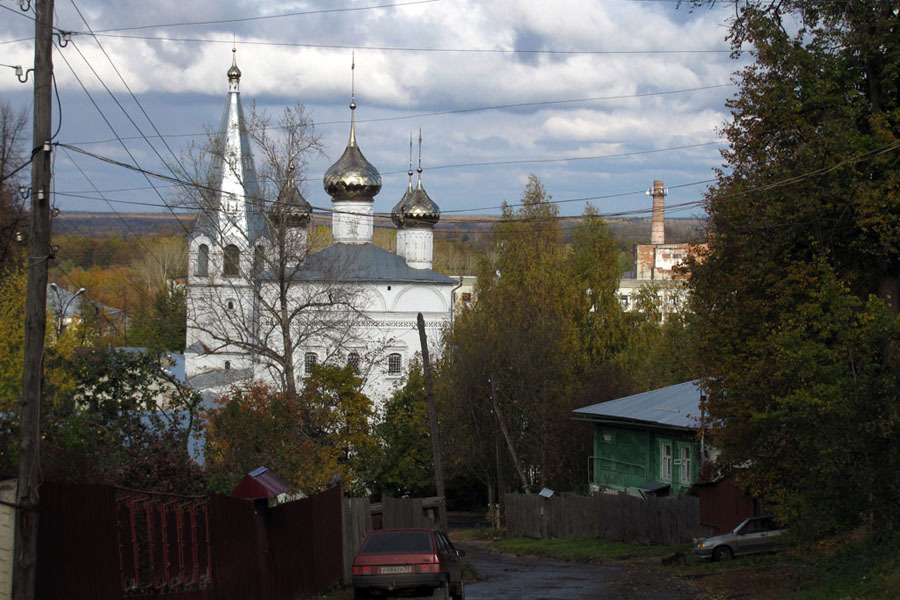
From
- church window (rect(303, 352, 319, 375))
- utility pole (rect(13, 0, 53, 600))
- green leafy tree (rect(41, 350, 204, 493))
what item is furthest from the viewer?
church window (rect(303, 352, 319, 375))

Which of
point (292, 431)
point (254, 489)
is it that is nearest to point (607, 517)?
point (292, 431)

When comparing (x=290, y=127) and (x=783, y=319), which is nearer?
(x=783, y=319)

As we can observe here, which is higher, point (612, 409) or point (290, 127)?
point (290, 127)

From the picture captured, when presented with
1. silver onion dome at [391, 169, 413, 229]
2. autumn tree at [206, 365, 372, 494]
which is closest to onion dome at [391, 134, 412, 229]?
silver onion dome at [391, 169, 413, 229]

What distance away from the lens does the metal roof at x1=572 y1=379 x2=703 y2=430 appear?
30.8 meters

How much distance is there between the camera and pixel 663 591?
1909cm

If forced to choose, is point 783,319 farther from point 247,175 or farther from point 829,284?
point 247,175

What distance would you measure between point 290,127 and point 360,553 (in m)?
20.6

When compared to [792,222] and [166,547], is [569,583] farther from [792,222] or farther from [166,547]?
[166,547]

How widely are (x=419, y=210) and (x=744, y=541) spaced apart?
34.8 meters

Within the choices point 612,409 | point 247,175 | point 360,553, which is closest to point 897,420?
point 360,553

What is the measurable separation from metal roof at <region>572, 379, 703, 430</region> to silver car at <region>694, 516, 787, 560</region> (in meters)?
4.66

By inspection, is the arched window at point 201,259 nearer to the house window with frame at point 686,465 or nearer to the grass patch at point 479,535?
the grass patch at point 479,535

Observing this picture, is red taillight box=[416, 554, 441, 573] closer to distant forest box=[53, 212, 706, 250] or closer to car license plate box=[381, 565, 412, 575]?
car license plate box=[381, 565, 412, 575]
